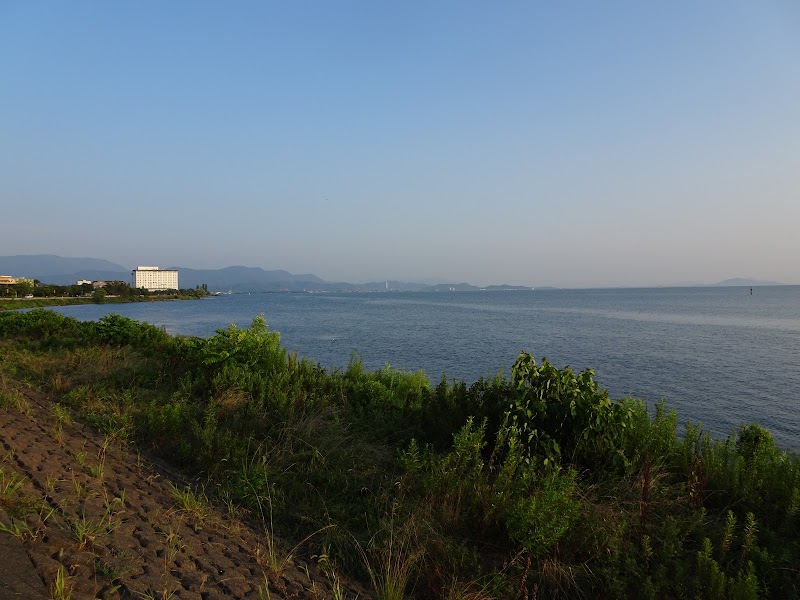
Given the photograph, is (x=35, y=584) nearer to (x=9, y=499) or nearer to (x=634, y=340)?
(x=9, y=499)

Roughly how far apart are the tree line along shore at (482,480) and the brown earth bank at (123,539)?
495 millimetres

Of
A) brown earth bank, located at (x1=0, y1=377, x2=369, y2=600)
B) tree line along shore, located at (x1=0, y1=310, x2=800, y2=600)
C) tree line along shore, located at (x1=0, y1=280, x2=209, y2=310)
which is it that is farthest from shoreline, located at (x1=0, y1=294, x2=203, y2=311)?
brown earth bank, located at (x1=0, y1=377, x2=369, y2=600)

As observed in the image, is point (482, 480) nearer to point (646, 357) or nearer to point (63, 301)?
point (646, 357)

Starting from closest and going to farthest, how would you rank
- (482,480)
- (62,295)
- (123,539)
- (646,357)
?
(123,539) → (482,480) → (646,357) → (62,295)

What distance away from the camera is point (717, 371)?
24672 millimetres

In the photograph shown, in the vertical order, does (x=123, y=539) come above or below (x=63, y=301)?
above

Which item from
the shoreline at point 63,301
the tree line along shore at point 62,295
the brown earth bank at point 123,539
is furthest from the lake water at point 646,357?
the tree line along shore at point 62,295

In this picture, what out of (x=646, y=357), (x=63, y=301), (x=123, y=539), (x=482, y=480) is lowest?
(x=63, y=301)

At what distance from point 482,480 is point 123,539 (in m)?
4.04

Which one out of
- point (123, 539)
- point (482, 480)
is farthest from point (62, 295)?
point (482, 480)

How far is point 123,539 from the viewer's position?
4.38 m

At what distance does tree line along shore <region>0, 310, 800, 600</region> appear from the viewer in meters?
4.77

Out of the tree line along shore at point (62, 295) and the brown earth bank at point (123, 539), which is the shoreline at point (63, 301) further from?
the brown earth bank at point (123, 539)

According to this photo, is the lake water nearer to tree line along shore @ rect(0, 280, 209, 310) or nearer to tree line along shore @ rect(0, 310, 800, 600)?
tree line along shore @ rect(0, 310, 800, 600)
